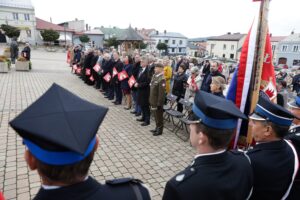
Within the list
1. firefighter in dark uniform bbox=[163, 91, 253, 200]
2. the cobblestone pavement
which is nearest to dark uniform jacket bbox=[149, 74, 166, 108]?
the cobblestone pavement

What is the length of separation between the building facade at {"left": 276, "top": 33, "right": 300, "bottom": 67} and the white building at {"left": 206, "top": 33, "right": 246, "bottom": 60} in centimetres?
1343


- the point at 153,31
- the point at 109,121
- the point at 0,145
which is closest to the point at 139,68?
the point at 109,121

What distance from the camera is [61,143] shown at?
1133 mm

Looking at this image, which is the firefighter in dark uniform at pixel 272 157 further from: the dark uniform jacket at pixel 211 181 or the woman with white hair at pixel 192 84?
the woman with white hair at pixel 192 84

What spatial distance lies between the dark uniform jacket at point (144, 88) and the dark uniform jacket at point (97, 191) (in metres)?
6.11

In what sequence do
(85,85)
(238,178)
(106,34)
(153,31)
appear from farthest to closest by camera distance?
(153,31)
(106,34)
(85,85)
(238,178)

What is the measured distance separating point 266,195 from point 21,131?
2.07 metres

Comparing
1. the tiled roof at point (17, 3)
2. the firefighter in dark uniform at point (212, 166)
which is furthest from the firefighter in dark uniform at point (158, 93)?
the tiled roof at point (17, 3)

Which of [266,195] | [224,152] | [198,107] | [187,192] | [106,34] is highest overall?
[106,34]

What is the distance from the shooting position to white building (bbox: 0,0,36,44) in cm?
5503

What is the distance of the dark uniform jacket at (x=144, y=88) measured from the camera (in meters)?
7.57

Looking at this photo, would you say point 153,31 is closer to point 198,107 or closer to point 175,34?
point 175,34

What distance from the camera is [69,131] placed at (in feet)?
3.89

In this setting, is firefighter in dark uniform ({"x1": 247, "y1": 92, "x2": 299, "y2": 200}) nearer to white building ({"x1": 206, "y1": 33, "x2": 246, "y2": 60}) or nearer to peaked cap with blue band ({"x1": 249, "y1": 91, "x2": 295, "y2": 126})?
peaked cap with blue band ({"x1": 249, "y1": 91, "x2": 295, "y2": 126})
